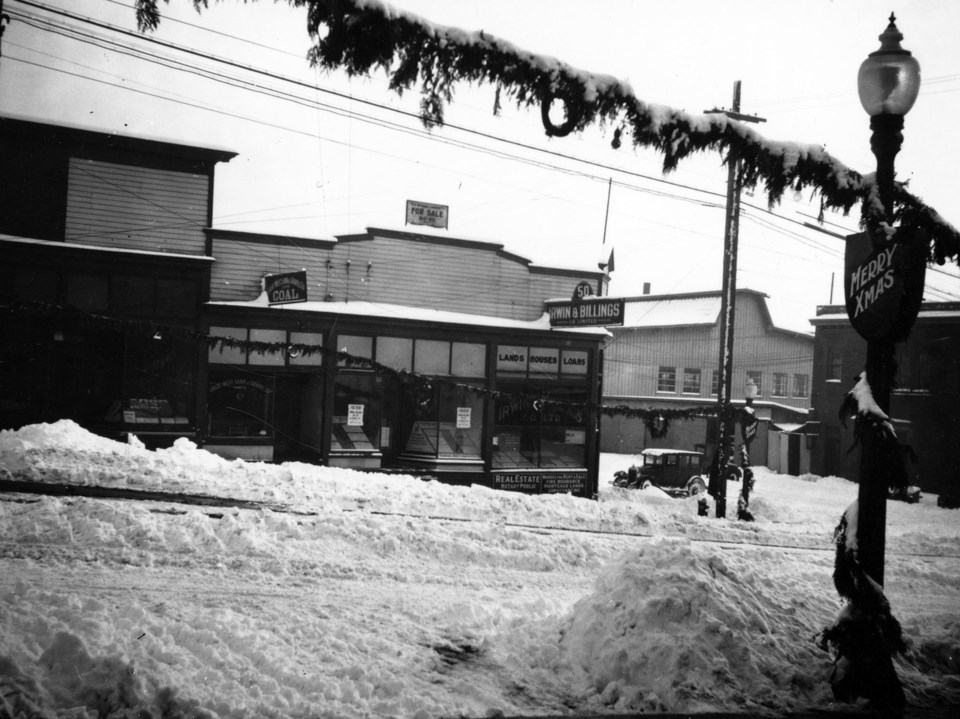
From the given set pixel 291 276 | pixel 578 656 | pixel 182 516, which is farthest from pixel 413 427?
pixel 578 656

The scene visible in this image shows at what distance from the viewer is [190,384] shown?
59.5ft

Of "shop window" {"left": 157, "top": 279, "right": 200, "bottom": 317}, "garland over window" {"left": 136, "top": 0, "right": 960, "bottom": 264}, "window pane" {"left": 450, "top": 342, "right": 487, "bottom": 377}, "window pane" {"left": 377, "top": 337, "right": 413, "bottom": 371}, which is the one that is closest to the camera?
"garland over window" {"left": 136, "top": 0, "right": 960, "bottom": 264}

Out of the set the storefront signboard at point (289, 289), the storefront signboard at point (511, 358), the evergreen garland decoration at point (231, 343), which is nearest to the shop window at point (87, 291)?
the evergreen garland decoration at point (231, 343)

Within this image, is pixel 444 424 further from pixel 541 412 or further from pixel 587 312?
pixel 587 312

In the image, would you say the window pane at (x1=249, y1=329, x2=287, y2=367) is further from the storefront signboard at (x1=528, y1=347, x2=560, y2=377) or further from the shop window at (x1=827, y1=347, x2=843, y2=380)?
the shop window at (x1=827, y1=347, x2=843, y2=380)

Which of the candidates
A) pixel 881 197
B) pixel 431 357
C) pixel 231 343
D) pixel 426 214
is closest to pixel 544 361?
pixel 431 357

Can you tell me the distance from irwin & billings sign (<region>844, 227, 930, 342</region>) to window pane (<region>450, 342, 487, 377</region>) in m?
16.2

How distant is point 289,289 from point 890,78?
52.3 feet

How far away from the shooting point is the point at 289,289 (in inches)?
737

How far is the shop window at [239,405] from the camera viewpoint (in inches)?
729

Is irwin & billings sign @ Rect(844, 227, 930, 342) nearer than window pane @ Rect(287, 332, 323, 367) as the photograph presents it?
Yes

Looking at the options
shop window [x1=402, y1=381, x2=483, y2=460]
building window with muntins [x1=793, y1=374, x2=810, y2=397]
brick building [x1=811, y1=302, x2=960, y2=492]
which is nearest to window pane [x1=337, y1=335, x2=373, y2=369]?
shop window [x1=402, y1=381, x2=483, y2=460]

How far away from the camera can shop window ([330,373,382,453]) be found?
64.3 ft

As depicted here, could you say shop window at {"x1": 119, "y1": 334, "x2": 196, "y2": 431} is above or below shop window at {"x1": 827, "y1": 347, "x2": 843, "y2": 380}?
below
